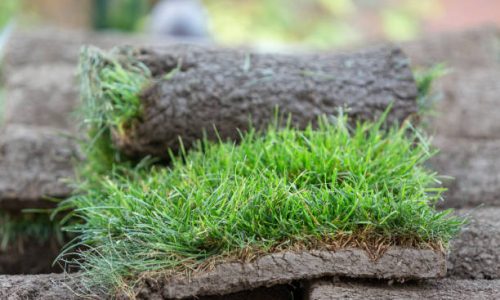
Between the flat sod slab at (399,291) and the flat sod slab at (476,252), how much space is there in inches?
7.5

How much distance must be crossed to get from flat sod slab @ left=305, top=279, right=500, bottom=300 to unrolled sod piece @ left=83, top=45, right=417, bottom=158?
22.9 inches

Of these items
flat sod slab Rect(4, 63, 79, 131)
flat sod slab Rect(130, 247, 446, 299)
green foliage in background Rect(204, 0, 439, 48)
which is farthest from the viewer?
green foliage in background Rect(204, 0, 439, 48)

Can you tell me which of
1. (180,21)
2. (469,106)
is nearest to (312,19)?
(180,21)

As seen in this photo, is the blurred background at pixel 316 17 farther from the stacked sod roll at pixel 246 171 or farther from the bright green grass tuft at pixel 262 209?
the bright green grass tuft at pixel 262 209

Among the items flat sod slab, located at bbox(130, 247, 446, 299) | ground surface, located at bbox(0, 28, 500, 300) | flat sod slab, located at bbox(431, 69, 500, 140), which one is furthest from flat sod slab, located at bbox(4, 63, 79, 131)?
flat sod slab, located at bbox(130, 247, 446, 299)

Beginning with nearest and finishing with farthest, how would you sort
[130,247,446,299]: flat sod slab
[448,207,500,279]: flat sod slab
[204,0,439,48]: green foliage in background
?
[130,247,446,299]: flat sod slab, [448,207,500,279]: flat sod slab, [204,0,439,48]: green foliage in background

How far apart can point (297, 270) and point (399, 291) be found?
22 centimetres

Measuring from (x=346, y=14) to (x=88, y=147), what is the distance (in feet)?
20.9

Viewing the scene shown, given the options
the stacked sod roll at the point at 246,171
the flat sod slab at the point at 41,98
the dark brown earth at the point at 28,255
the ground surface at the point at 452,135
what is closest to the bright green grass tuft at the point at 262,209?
the stacked sod roll at the point at 246,171

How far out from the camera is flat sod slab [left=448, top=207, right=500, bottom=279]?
5.55 ft

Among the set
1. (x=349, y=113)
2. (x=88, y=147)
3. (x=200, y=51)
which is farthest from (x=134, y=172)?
(x=349, y=113)

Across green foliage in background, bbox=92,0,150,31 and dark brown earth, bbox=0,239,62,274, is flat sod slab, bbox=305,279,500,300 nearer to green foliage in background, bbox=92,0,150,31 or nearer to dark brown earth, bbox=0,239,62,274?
dark brown earth, bbox=0,239,62,274

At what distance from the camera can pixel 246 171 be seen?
5.28ft

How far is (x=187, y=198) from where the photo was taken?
4.87 feet
